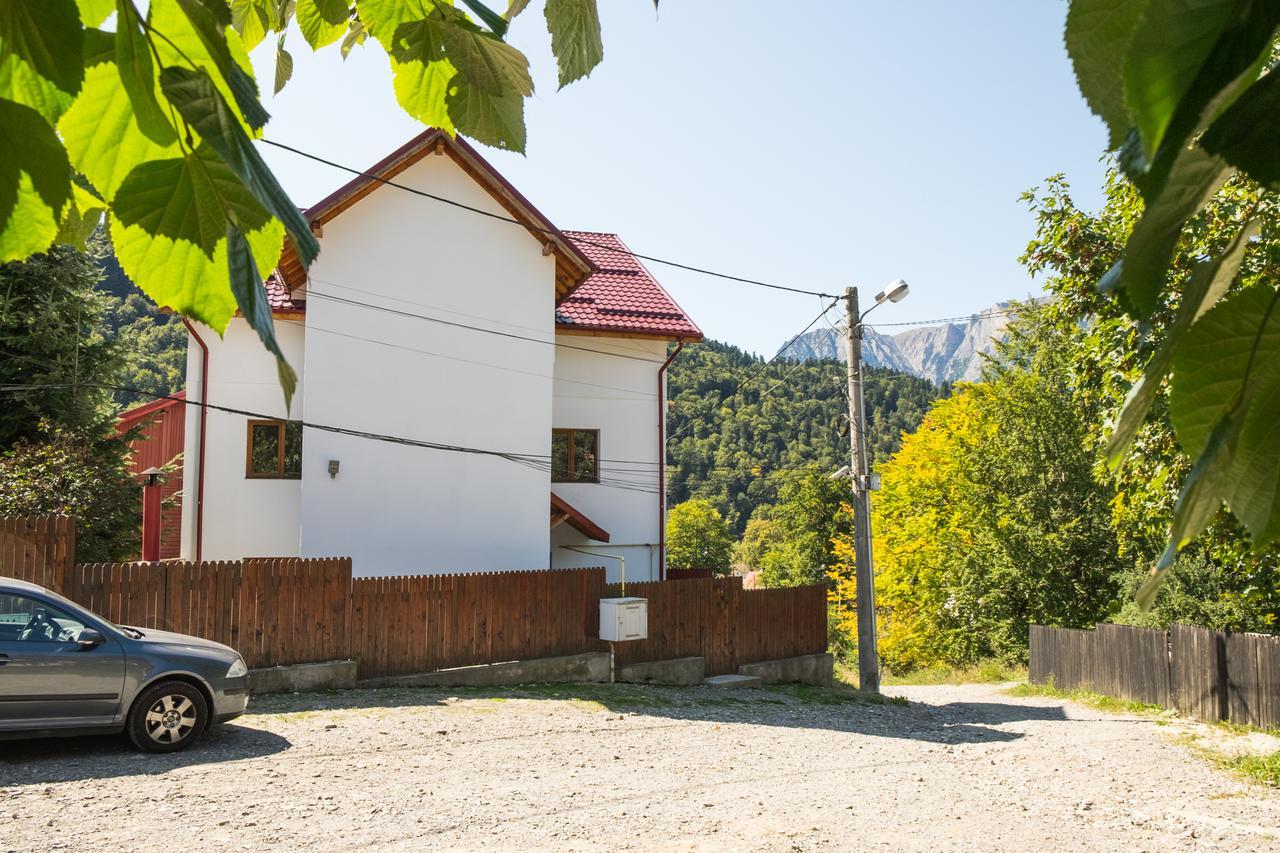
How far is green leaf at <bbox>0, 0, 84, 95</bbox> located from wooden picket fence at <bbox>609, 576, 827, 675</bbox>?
15439 millimetres

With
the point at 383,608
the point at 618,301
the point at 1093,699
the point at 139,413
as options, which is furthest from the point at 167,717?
the point at 1093,699

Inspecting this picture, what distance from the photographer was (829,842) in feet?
24.0

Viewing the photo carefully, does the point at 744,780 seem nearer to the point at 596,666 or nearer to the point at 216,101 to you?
the point at 596,666

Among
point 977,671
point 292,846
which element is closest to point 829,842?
point 292,846

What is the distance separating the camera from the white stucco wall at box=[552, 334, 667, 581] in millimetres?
18531

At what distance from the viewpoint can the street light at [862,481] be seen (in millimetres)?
16047

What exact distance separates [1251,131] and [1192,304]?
126 millimetres

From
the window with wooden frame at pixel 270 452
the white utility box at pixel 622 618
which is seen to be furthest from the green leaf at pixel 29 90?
the window with wooden frame at pixel 270 452

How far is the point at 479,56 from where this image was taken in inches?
44.2

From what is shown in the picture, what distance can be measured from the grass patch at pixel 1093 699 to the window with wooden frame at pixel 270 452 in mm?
15240

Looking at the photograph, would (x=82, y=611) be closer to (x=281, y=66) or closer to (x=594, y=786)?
(x=594, y=786)

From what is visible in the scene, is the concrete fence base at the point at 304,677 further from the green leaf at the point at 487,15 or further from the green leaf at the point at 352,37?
the green leaf at the point at 487,15

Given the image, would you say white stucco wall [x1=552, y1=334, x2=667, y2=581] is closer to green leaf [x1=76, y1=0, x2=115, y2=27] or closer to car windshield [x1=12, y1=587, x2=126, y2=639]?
car windshield [x1=12, y1=587, x2=126, y2=639]

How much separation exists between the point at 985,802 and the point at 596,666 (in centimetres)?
764
